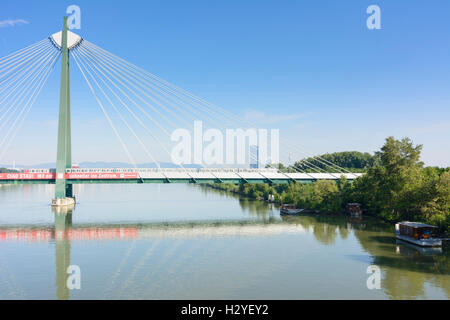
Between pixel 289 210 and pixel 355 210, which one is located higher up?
pixel 355 210

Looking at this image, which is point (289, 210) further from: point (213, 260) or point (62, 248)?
point (62, 248)

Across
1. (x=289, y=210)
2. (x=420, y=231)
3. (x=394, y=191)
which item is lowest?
(x=289, y=210)

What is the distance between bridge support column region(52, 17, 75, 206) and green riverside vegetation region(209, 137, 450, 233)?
102 feet

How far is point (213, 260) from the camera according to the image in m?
22.7

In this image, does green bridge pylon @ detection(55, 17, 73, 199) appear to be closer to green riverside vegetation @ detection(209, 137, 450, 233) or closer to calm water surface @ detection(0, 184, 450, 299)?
calm water surface @ detection(0, 184, 450, 299)

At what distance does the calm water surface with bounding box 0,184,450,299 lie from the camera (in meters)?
17.0

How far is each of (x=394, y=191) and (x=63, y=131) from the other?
40714mm

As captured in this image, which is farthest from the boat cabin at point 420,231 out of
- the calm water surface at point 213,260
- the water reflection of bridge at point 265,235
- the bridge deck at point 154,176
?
the bridge deck at point 154,176

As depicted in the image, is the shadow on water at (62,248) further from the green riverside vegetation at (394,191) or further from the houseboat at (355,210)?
the houseboat at (355,210)

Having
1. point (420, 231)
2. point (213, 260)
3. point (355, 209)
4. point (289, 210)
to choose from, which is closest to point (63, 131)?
point (289, 210)
